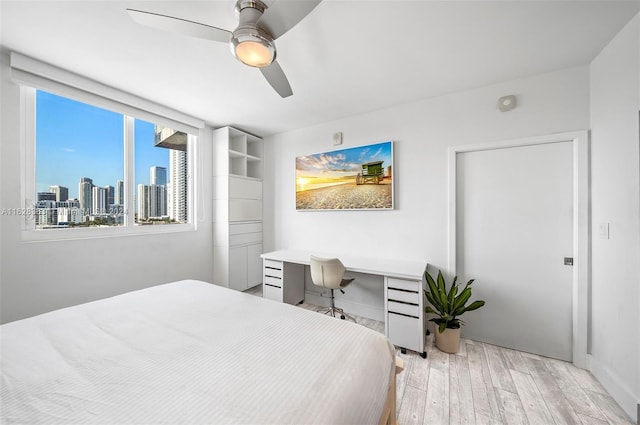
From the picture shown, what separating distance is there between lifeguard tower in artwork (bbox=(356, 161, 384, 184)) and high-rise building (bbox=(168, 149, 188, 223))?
238 centimetres

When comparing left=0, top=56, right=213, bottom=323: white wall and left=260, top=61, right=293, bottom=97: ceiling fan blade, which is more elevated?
left=260, top=61, right=293, bottom=97: ceiling fan blade

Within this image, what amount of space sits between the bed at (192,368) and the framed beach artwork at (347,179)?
1.77m

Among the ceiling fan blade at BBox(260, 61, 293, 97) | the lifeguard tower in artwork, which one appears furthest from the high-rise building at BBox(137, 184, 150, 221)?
the lifeguard tower in artwork

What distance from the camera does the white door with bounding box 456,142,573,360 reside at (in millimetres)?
1990

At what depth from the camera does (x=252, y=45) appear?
1.21 m

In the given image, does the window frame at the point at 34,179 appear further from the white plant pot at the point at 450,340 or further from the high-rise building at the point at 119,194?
the white plant pot at the point at 450,340

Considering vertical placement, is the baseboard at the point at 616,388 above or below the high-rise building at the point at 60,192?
below

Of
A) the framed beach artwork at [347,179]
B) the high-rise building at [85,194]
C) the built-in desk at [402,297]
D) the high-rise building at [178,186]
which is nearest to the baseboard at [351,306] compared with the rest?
the built-in desk at [402,297]

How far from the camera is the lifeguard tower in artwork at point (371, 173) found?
2716 millimetres

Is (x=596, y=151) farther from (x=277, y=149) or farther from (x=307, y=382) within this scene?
(x=277, y=149)

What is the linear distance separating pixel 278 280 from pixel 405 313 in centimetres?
153

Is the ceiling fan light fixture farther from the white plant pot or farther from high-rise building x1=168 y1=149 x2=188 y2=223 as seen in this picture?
the white plant pot

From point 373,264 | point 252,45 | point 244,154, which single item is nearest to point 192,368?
point 252,45

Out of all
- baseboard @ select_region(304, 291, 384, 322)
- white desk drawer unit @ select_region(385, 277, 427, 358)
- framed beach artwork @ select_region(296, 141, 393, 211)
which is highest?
framed beach artwork @ select_region(296, 141, 393, 211)
